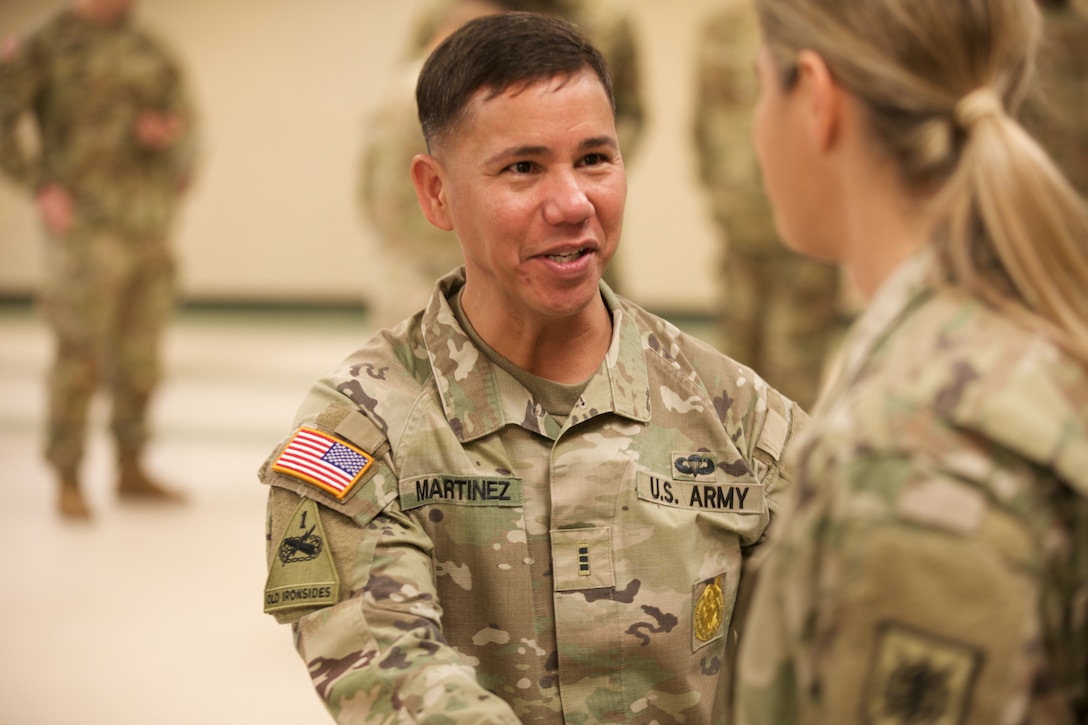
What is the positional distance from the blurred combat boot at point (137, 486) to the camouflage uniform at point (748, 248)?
2305 millimetres

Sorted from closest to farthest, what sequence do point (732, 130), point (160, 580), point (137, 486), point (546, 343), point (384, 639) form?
point (384, 639)
point (546, 343)
point (160, 580)
point (732, 130)
point (137, 486)

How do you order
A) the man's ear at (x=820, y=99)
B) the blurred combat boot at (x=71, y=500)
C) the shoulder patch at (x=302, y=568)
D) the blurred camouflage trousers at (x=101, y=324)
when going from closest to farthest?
the man's ear at (x=820, y=99) < the shoulder patch at (x=302, y=568) < the blurred camouflage trousers at (x=101, y=324) < the blurred combat boot at (x=71, y=500)

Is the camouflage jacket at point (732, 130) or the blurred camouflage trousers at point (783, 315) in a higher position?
the camouflage jacket at point (732, 130)

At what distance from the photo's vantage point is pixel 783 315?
14.9 feet

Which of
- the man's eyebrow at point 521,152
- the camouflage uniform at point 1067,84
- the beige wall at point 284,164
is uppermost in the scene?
the beige wall at point 284,164

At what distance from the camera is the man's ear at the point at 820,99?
3.40 feet

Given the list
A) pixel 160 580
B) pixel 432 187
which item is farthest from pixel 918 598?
pixel 160 580

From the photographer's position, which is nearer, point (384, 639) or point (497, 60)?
point (384, 639)

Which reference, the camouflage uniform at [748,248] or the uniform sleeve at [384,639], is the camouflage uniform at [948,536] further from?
the camouflage uniform at [748,248]

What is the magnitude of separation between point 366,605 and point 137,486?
13.3 ft

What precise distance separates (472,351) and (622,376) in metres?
0.18

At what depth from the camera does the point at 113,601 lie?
4.02 m

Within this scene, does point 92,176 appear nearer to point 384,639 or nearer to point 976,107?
point 384,639

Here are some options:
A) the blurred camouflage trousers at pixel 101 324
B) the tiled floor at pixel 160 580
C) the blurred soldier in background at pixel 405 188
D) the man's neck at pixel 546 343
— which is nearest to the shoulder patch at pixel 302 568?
the man's neck at pixel 546 343
